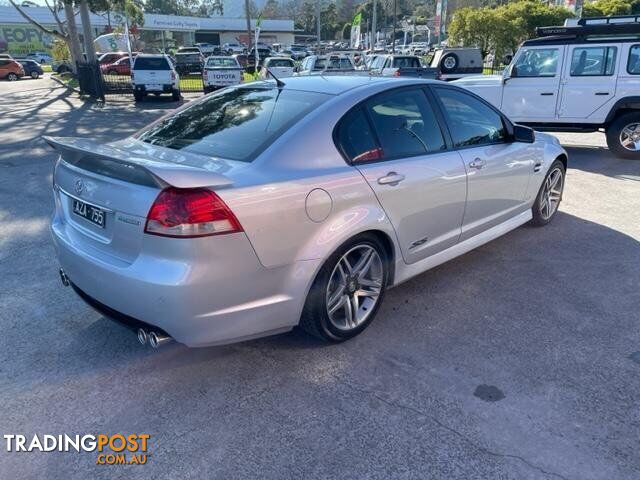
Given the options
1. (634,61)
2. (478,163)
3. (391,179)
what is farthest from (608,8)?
(391,179)

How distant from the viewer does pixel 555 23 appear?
2819 centimetres

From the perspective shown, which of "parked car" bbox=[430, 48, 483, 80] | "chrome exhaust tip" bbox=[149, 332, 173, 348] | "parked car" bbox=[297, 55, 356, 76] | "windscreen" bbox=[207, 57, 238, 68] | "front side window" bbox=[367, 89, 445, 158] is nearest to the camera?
"chrome exhaust tip" bbox=[149, 332, 173, 348]

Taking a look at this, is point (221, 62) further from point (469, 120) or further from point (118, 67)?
point (469, 120)

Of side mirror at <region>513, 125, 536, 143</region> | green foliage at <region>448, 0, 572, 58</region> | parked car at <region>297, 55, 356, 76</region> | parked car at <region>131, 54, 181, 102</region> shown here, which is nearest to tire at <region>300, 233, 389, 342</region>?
side mirror at <region>513, 125, 536, 143</region>

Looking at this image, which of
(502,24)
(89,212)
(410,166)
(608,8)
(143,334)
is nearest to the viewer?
(143,334)

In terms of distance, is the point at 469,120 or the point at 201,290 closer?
the point at 201,290

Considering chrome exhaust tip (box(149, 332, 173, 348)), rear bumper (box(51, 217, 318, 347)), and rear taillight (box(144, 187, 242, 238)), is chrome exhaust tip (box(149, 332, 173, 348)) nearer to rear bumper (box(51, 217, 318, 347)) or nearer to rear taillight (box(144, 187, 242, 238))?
rear bumper (box(51, 217, 318, 347))

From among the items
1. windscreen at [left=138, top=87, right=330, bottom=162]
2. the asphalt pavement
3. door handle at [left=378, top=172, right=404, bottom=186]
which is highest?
windscreen at [left=138, top=87, right=330, bottom=162]

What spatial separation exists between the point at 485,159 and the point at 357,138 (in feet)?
4.61

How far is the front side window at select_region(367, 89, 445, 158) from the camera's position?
3.48m

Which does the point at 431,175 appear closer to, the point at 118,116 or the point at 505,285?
the point at 505,285

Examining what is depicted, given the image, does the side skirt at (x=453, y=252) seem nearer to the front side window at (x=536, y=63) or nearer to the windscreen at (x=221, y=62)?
the front side window at (x=536, y=63)

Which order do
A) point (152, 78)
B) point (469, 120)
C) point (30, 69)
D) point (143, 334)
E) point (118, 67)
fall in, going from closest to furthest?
1. point (143, 334)
2. point (469, 120)
3. point (152, 78)
4. point (118, 67)
5. point (30, 69)

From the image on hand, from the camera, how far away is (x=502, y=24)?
27.3m
